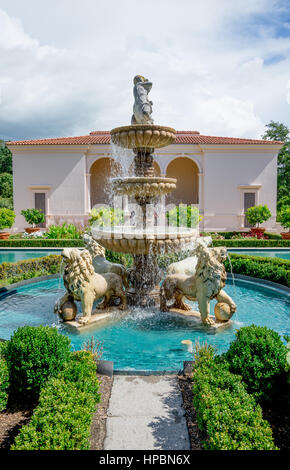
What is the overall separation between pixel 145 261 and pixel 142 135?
2.91 meters

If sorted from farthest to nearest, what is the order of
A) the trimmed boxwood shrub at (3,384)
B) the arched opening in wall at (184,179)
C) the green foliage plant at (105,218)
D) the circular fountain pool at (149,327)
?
the arched opening in wall at (184,179), the green foliage plant at (105,218), the circular fountain pool at (149,327), the trimmed boxwood shrub at (3,384)

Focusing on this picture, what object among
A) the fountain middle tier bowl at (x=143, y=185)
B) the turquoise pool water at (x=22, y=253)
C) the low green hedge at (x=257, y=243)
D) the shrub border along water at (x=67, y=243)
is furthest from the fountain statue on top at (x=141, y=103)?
the low green hedge at (x=257, y=243)

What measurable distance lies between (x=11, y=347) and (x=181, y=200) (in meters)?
24.0

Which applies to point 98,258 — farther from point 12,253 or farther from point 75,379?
point 12,253

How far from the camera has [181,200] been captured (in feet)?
90.2

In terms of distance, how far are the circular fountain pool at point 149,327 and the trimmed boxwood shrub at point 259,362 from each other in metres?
1.36

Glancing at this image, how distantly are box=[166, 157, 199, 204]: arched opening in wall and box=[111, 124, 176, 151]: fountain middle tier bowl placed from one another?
1942 cm

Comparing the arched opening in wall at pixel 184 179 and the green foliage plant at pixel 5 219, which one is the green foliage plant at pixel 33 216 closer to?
the green foliage plant at pixel 5 219

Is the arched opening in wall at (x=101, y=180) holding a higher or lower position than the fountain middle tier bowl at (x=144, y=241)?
higher

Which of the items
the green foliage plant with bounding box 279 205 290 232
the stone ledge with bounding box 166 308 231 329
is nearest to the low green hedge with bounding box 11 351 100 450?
the stone ledge with bounding box 166 308 231 329

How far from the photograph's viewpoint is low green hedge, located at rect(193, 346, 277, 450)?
2.92 metres

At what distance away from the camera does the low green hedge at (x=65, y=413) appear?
2912mm

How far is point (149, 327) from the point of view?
22.9 ft

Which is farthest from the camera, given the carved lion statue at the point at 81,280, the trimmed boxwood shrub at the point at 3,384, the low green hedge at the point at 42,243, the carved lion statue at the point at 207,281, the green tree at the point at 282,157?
the green tree at the point at 282,157
